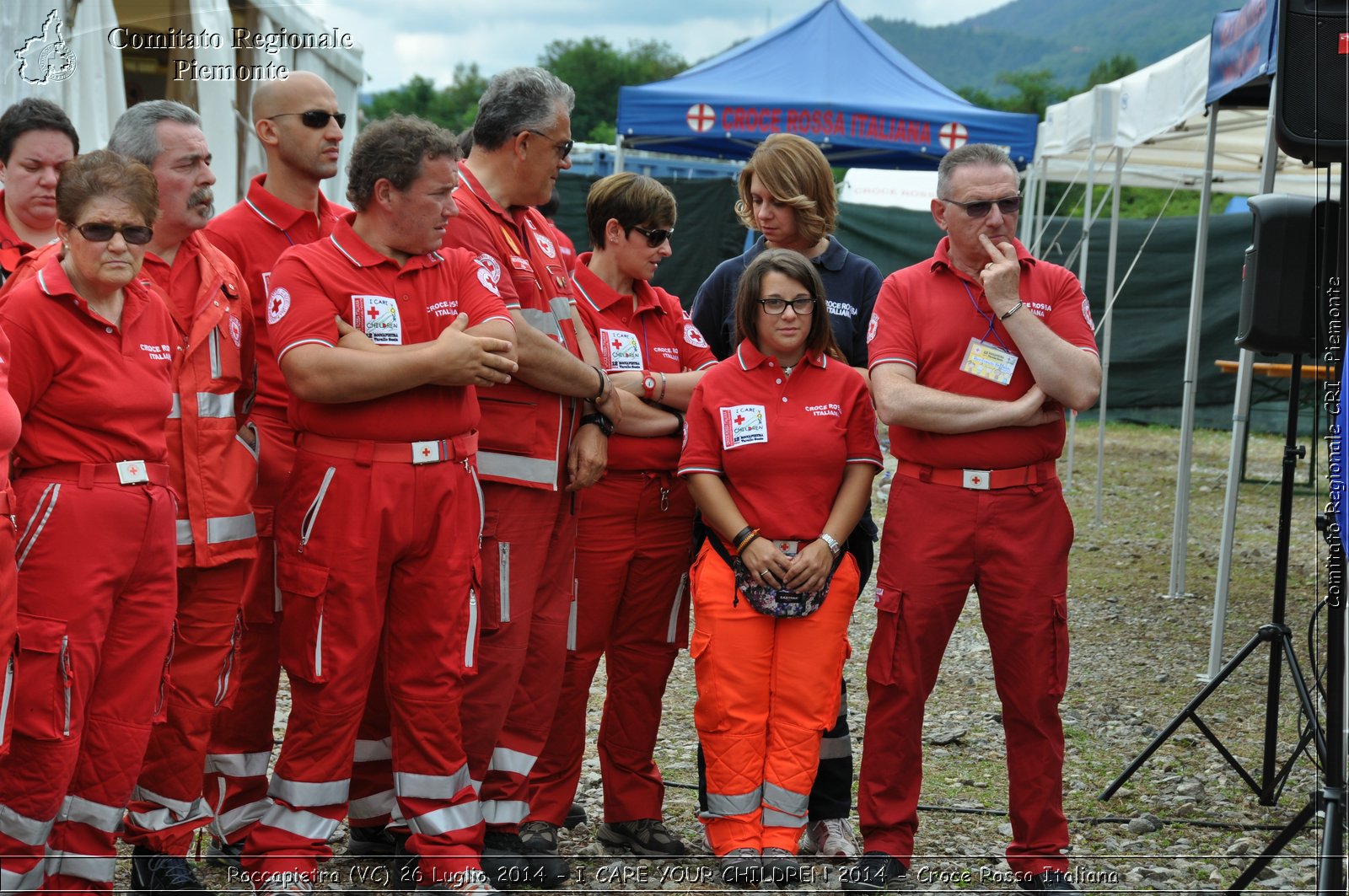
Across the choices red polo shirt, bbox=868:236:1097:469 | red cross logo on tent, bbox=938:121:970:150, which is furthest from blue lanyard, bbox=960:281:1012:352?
red cross logo on tent, bbox=938:121:970:150

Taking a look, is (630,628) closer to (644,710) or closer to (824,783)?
(644,710)

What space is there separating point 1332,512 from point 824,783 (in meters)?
1.73

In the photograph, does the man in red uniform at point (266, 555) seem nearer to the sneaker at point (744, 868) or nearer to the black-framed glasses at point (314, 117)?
the black-framed glasses at point (314, 117)

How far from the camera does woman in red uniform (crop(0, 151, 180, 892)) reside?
2.91m

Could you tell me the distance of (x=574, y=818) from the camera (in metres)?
4.23

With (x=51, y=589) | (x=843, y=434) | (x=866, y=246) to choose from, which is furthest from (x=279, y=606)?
(x=866, y=246)

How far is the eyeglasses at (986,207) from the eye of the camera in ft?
11.9

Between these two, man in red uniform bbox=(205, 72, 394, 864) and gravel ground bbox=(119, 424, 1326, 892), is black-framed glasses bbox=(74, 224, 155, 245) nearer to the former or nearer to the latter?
man in red uniform bbox=(205, 72, 394, 864)

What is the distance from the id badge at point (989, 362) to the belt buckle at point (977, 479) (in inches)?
10.3

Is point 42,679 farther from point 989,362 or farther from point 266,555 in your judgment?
point 989,362

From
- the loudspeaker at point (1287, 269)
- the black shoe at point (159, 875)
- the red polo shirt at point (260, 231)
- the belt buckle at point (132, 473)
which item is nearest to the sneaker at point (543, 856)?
the black shoe at point (159, 875)

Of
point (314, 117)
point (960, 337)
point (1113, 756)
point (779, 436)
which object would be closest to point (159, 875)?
point (779, 436)

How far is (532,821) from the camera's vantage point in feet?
12.7

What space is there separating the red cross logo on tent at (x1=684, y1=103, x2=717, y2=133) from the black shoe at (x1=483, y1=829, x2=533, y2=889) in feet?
30.6
